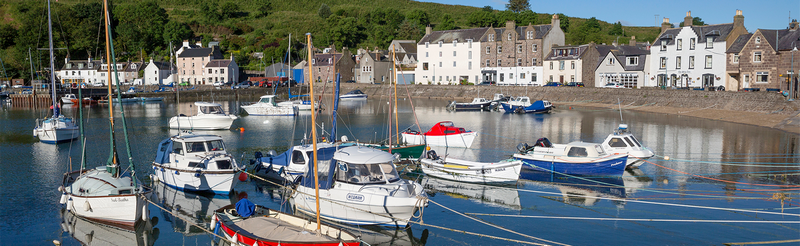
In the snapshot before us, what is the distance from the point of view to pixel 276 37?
143 m

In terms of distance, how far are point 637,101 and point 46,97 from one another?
81.5 meters

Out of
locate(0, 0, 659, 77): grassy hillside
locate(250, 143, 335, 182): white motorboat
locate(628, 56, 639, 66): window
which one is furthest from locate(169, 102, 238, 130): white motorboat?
locate(0, 0, 659, 77): grassy hillside

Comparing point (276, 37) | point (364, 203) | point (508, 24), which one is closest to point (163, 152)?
point (364, 203)

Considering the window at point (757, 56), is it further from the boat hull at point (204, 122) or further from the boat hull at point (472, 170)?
the boat hull at point (204, 122)

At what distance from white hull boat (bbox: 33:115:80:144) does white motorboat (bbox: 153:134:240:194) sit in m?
17.6

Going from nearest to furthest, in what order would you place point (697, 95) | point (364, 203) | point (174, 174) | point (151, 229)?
point (364, 203), point (151, 229), point (174, 174), point (697, 95)

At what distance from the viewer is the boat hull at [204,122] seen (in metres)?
46.8

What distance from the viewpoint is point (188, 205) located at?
21.6 metres

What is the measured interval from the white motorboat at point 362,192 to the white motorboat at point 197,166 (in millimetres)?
4638

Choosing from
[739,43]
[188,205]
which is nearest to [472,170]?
[188,205]

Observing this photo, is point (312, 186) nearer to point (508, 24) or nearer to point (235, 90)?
point (508, 24)

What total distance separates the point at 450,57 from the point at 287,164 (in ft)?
244

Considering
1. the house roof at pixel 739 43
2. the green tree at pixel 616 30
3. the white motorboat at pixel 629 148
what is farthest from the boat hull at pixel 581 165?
the green tree at pixel 616 30

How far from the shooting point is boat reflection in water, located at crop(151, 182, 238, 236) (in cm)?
1936
